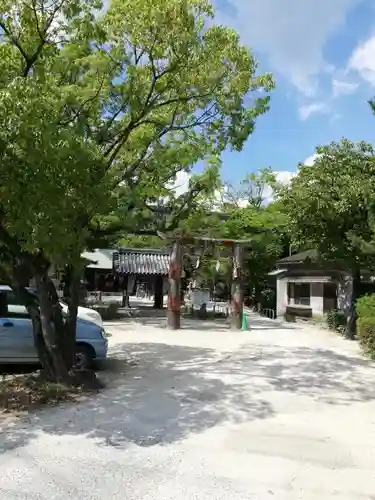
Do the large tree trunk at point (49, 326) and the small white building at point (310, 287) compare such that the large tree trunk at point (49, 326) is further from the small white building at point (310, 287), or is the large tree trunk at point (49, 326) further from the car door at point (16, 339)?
the small white building at point (310, 287)

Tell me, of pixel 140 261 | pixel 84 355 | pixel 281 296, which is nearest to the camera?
pixel 84 355

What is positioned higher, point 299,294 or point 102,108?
point 102,108

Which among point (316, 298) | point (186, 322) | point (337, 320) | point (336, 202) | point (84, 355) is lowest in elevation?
Result: point (84, 355)

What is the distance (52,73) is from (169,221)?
4.70 meters

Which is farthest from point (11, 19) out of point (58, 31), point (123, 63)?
point (123, 63)

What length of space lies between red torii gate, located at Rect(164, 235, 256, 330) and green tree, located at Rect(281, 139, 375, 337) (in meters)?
3.24

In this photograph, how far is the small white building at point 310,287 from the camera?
22.8 meters

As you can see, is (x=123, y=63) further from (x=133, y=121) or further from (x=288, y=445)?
(x=288, y=445)

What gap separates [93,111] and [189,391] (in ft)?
17.9

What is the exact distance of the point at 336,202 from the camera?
55.7 ft

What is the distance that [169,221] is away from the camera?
12.8 metres

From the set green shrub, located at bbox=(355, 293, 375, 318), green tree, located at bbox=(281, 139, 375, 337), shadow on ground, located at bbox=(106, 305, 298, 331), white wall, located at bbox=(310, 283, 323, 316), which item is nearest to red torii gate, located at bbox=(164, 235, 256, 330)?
shadow on ground, located at bbox=(106, 305, 298, 331)

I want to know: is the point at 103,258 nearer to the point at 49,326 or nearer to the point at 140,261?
the point at 140,261

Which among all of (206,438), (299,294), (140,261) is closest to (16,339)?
(206,438)
